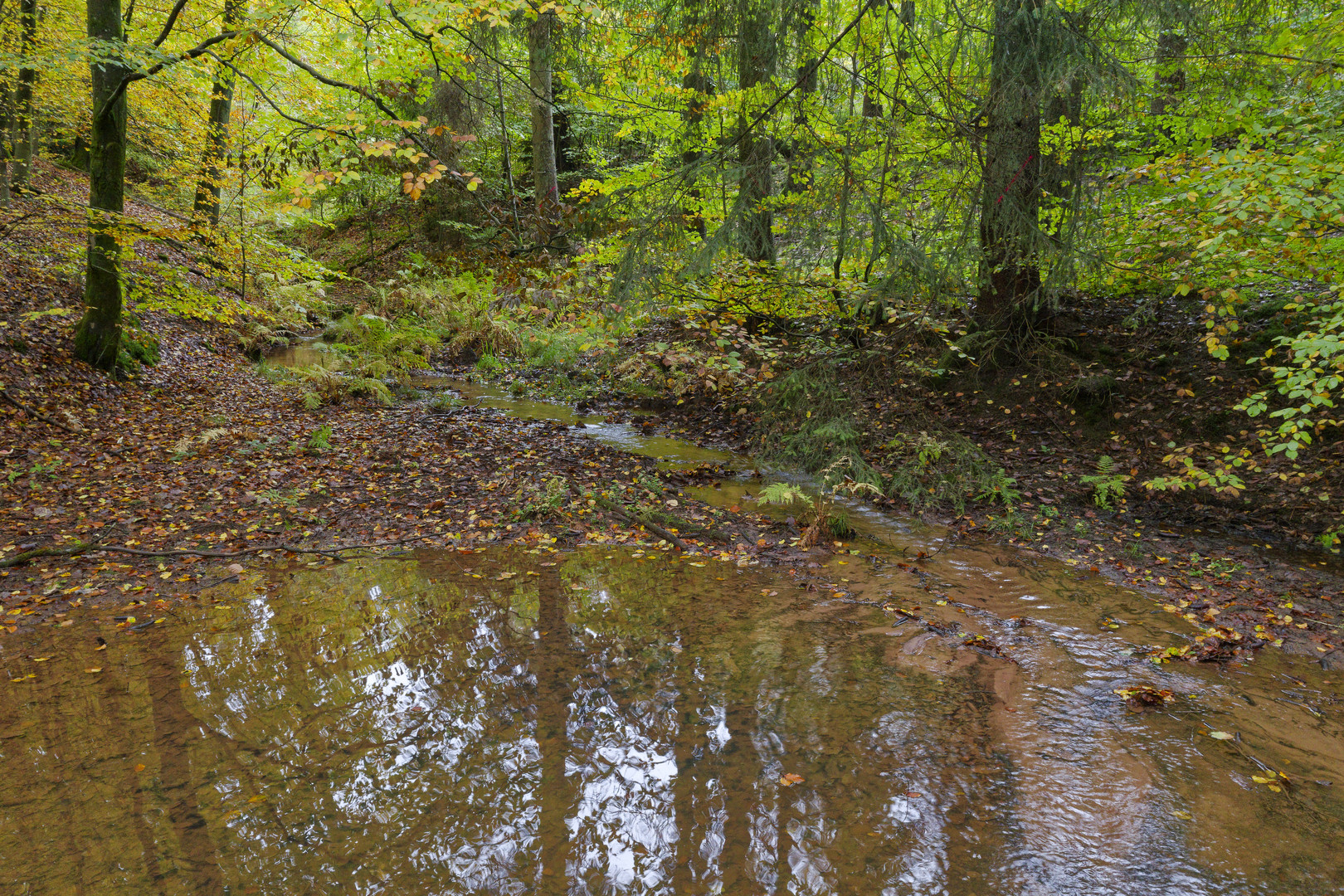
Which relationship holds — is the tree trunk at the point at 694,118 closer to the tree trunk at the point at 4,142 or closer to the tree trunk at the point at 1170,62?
the tree trunk at the point at 1170,62

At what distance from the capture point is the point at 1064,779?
114 inches

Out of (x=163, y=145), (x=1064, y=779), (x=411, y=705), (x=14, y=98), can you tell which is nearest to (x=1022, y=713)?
(x=1064, y=779)

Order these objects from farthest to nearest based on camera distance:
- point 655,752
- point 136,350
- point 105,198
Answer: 1. point 136,350
2. point 105,198
3. point 655,752

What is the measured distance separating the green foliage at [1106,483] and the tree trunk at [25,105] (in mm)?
14876

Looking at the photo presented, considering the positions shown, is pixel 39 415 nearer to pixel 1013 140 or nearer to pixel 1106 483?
pixel 1013 140

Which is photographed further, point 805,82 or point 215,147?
point 215,147

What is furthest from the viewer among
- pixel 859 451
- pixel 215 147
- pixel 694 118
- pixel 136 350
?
pixel 215 147

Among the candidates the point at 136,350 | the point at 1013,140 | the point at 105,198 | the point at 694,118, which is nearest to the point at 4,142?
the point at 136,350

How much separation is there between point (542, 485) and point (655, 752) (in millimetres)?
4309

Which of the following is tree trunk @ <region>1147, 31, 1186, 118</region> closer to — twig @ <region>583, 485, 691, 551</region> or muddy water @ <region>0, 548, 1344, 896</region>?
muddy water @ <region>0, 548, 1344, 896</region>

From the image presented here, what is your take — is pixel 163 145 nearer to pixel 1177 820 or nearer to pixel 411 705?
pixel 411 705

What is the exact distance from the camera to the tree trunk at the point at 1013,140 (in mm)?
4926

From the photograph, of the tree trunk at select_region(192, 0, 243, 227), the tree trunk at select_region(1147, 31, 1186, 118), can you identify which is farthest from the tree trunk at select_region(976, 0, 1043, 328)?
the tree trunk at select_region(192, 0, 243, 227)

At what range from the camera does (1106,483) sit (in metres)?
6.31
